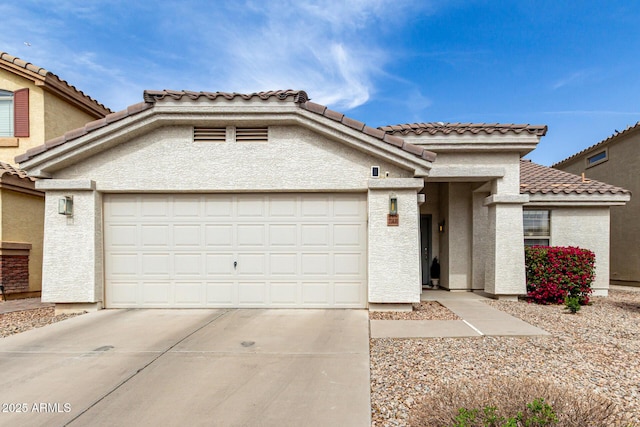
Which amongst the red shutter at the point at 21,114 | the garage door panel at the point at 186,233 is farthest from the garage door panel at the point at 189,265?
the red shutter at the point at 21,114

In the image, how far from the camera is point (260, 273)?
754 centimetres

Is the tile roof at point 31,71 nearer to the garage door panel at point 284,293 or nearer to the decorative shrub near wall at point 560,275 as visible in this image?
the garage door panel at point 284,293

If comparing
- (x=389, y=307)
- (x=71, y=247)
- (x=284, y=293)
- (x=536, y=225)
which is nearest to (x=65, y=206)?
(x=71, y=247)

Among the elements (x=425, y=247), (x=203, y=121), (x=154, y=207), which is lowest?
(x=425, y=247)

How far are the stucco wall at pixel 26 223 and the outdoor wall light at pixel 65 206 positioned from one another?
3.32m

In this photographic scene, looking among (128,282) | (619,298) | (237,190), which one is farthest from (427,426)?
(619,298)

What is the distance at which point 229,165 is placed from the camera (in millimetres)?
7430

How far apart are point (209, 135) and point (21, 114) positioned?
24.3ft

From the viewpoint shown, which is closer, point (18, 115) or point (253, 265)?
point (253, 265)

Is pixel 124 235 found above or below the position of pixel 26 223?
below

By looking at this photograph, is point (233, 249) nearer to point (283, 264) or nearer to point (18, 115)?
point (283, 264)

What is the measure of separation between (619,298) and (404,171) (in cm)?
780

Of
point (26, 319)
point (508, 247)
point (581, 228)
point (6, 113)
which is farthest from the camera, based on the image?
point (6, 113)

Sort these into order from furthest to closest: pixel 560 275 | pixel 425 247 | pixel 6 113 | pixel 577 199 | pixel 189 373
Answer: pixel 425 247
pixel 6 113
pixel 577 199
pixel 560 275
pixel 189 373
